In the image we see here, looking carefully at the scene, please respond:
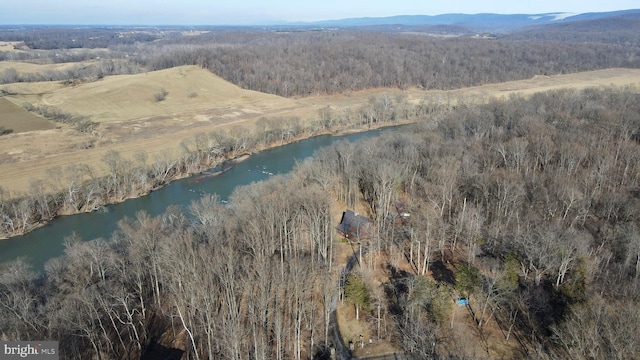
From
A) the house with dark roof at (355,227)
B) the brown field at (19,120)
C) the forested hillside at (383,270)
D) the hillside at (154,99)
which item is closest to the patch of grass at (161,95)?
the hillside at (154,99)

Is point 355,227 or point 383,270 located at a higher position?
point 355,227

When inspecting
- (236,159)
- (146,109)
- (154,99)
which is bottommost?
(236,159)

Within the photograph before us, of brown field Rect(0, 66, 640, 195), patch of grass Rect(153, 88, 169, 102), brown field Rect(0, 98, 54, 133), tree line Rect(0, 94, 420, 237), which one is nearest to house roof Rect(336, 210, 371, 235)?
tree line Rect(0, 94, 420, 237)

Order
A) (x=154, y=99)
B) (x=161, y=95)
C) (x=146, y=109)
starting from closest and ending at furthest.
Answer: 1. (x=146, y=109)
2. (x=154, y=99)
3. (x=161, y=95)

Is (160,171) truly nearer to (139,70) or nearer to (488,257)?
(488,257)

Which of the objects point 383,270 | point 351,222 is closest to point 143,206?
point 351,222

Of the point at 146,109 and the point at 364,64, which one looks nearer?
the point at 146,109

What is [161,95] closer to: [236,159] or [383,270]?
[236,159]
